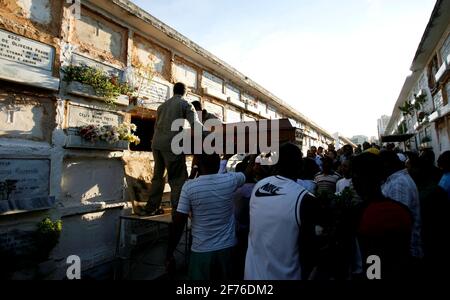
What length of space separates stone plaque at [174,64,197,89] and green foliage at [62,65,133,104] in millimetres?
1736

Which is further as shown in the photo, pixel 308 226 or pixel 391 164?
pixel 391 164

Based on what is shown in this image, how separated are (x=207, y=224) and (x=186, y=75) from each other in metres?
4.99

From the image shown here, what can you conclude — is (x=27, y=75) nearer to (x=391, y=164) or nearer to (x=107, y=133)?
(x=107, y=133)

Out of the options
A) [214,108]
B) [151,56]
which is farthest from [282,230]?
[214,108]

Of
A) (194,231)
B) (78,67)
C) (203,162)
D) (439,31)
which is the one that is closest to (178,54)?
(78,67)

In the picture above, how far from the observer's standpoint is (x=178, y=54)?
6.52m

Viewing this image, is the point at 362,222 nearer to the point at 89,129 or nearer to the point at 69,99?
the point at 89,129

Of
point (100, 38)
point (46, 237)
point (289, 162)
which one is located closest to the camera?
point (289, 162)

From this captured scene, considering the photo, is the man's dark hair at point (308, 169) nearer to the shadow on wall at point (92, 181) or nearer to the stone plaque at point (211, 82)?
the shadow on wall at point (92, 181)

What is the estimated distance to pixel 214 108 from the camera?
787 cm

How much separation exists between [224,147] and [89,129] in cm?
218

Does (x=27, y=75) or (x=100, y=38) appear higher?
(x=100, y=38)

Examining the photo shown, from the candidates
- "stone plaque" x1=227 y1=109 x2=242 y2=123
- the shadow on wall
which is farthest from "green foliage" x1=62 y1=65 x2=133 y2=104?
"stone plaque" x1=227 y1=109 x2=242 y2=123

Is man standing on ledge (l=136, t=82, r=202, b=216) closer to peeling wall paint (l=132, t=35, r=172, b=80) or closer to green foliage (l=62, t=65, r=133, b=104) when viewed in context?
green foliage (l=62, t=65, r=133, b=104)
